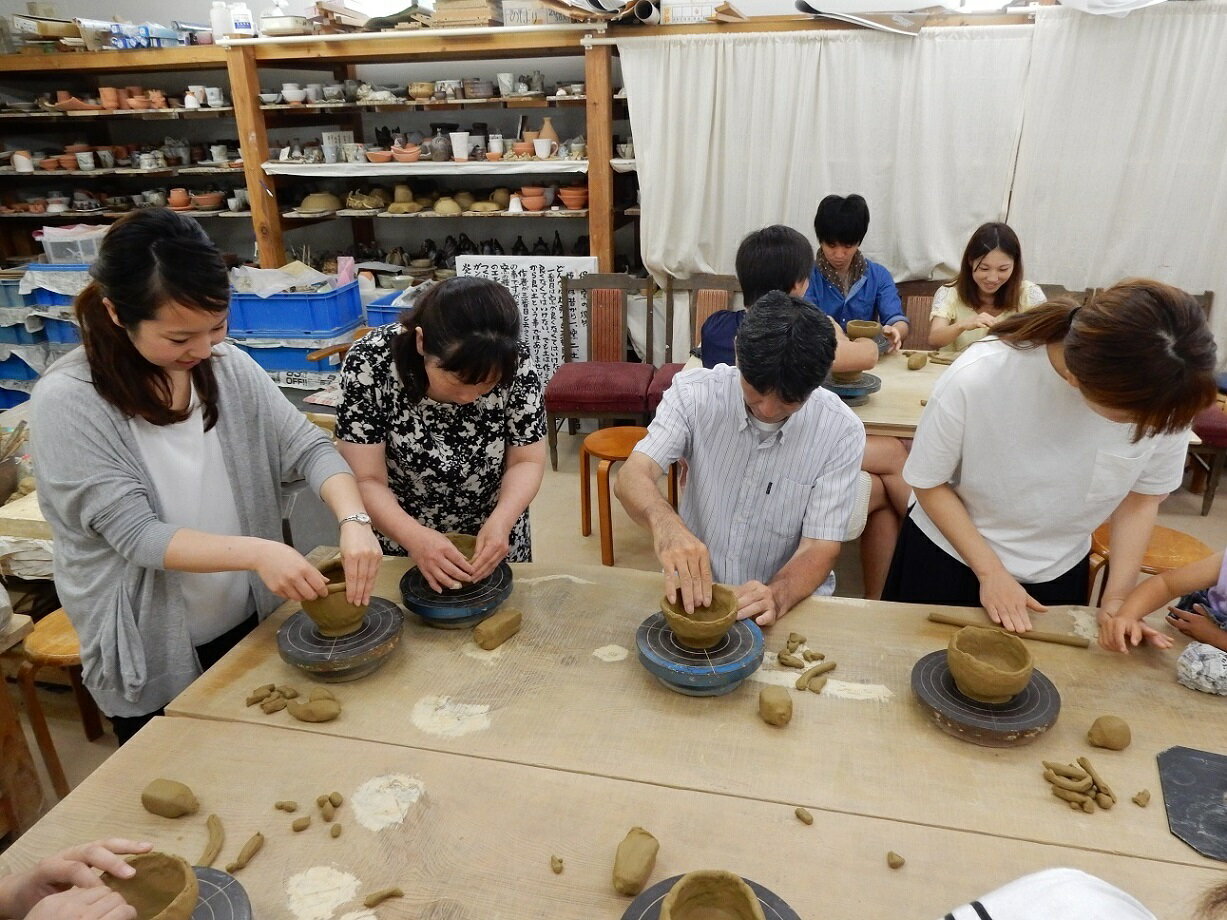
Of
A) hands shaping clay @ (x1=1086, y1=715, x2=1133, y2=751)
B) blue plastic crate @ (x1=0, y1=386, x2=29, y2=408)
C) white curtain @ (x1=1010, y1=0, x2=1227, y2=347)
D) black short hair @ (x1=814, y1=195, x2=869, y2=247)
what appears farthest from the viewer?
blue plastic crate @ (x1=0, y1=386, x2=29, y2=408)

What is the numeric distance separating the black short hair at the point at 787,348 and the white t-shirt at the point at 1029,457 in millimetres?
401

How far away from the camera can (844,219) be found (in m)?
3.85

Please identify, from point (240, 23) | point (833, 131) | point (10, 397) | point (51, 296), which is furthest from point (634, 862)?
point (10, 397)

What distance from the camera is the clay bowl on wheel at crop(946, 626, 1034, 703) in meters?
1.44

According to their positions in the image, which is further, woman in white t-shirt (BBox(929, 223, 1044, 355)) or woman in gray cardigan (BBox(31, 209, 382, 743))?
woman in white t-shirt (BBox(929, 223, 1044, 355))

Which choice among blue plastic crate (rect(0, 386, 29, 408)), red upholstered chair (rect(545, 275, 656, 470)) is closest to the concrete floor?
red upholstered chair (rect(545, 275, 656, 470))

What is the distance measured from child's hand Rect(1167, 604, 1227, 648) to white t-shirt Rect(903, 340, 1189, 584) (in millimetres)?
280

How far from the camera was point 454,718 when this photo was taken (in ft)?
4.97

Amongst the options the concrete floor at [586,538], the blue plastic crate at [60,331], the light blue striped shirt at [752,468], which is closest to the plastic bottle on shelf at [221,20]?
the blue plastic crate at [60,331]

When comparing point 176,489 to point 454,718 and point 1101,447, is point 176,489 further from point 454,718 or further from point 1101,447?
point 1101,447

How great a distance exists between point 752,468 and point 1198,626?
1.02 metres

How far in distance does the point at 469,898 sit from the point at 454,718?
0.40 meters

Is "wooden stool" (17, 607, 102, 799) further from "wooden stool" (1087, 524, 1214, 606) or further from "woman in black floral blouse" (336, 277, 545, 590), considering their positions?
"wooden stool" (1087, 524, 1214, 606)

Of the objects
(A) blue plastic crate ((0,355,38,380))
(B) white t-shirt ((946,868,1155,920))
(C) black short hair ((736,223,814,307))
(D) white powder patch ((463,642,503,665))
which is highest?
(C) black short hair ((736,223,814,307))
